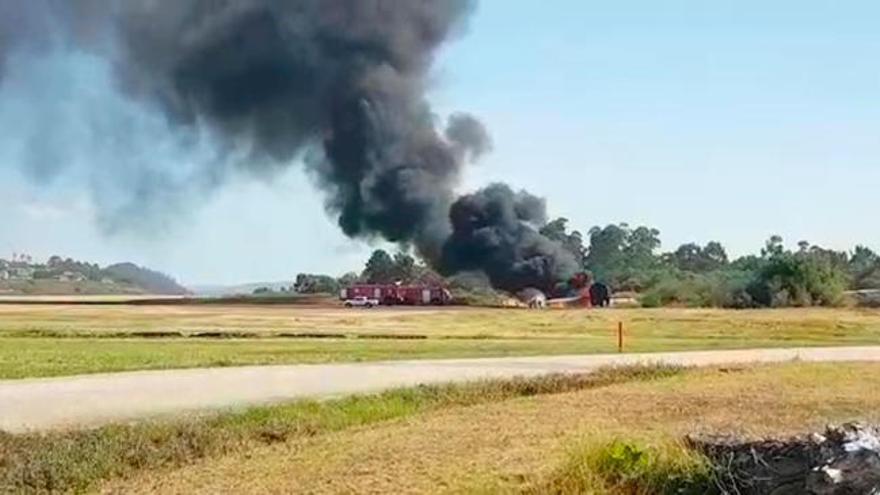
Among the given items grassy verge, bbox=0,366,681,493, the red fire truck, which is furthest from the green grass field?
the red fire truck

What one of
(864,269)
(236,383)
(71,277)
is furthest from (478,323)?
(71,277)

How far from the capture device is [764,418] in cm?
1227

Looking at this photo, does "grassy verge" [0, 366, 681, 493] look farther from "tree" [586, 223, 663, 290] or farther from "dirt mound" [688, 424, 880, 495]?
"tree" [586, 223, 663, 290]

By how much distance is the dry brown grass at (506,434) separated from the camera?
370 inches

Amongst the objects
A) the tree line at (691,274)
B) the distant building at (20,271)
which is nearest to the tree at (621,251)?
the tree line at (691,274)

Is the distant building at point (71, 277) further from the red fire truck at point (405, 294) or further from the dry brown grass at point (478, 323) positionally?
the dry brown grass at point (478, 323)

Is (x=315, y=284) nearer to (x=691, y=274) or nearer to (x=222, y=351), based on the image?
(x=691, y=274)

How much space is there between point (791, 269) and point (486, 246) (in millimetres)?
16400

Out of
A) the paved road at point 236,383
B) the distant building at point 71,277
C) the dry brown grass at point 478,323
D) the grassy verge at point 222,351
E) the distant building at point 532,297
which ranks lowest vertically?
the paved road at point 236,383

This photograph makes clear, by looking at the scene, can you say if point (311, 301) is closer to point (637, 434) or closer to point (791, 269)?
point (791, 269)

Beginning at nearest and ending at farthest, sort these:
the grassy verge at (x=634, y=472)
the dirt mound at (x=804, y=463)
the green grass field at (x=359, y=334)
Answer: the dirt mound at (x=804, y=463) < the grassy verge at (x=634, y=472) < the green grass field at (x=359, y=334)

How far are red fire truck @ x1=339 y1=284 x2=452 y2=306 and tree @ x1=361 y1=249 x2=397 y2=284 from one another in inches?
1003

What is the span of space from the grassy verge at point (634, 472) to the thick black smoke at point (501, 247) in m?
56.7

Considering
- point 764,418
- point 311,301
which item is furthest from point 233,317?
point 764,418
